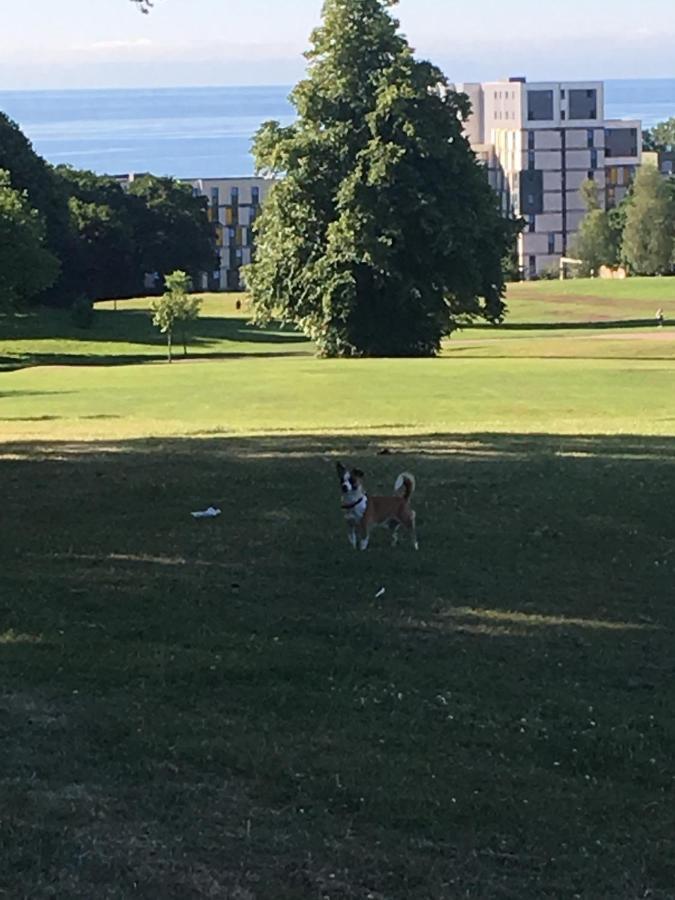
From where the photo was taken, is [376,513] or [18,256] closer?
[376,513]

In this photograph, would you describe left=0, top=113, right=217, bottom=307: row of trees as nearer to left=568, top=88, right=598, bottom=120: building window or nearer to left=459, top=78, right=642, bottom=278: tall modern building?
left=459, top=78, right=642, bottom=278: tall modern building

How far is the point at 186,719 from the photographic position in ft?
23.3

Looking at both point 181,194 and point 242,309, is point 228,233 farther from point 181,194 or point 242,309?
point 242,309

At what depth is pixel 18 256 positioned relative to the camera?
59594mm

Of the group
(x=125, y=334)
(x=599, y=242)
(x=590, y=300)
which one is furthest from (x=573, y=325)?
(x=599, y=242)

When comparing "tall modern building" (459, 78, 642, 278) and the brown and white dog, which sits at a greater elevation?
"tall modern building" (459, 78, 642, 278)

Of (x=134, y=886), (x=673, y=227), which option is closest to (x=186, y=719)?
(x=134, y=886)

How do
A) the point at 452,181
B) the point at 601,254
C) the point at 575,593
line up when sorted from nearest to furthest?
the point at 575,593, the point at 452,181, the point at 601,254

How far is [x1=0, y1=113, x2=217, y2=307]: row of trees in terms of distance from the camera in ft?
270

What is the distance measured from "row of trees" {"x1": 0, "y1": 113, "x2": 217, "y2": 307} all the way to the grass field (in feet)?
183

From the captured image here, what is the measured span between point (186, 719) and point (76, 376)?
107 feet

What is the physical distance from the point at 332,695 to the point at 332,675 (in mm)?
382

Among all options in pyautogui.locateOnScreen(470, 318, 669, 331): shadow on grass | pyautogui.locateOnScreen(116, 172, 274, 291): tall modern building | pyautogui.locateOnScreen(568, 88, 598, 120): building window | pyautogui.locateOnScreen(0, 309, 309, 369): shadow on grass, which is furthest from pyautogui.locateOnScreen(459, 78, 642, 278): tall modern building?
pyautogui.locateOnScreen(0, 309, 309, 369): shadow on grass

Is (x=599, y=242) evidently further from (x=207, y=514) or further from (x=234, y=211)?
(x=207, y=514)
